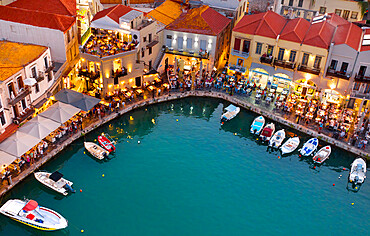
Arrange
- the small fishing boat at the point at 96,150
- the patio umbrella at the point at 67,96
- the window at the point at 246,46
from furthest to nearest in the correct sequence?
the window at the point at 246,46 → the patio umbrella at the point at 67,96 → the small fishing boat at the point at 96,150

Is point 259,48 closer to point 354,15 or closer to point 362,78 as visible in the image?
point 362,78

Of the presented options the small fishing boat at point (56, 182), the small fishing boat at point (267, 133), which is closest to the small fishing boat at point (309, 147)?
the small fishing boat at point (267, 133)

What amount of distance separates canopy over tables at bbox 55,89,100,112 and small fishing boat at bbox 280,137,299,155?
2993 centimetres

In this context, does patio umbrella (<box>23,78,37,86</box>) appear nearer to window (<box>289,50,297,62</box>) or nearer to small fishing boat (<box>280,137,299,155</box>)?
small fishing boat (<box>280,137,299,155</box>)

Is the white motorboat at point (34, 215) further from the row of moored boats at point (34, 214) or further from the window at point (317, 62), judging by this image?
the window at point (317, 62)

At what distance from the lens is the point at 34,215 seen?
1535 inches

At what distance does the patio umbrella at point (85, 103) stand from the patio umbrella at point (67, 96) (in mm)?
582

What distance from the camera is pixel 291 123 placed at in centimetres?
5822

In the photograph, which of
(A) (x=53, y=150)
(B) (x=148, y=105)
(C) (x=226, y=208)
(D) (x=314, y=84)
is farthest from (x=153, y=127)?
(D) (x=314, y=84)

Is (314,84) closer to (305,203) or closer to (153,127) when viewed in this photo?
(305,203)

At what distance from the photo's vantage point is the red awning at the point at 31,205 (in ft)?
127

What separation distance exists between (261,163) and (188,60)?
98.4ft

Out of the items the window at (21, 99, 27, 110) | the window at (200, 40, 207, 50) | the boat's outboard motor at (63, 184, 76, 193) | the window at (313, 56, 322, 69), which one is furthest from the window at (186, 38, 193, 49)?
the boat's outboard motor at (63, 184, 76, 193)

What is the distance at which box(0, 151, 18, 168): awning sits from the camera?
42.5 meters
